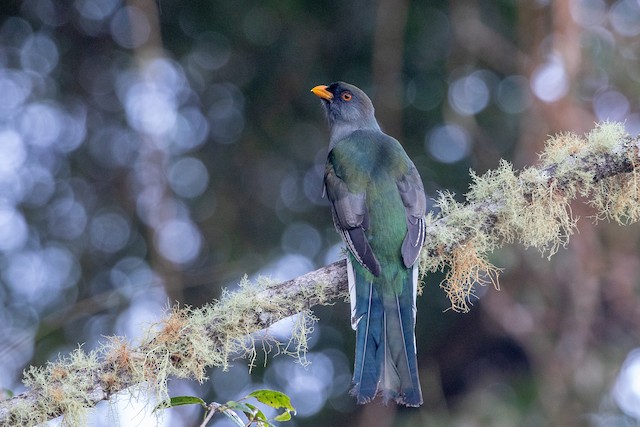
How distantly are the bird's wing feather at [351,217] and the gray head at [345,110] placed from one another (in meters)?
0.77

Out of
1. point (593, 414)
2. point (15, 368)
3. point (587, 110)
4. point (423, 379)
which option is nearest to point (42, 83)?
point (15, 368)

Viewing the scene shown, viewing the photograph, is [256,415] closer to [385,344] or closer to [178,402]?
[178,402]

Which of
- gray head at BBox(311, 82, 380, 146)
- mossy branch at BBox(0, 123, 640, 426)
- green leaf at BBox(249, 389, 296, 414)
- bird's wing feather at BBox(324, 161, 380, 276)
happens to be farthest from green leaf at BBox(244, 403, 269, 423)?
gray head at BBox(311, 82, 380, 146)

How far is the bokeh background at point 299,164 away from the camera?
6098 millimetres

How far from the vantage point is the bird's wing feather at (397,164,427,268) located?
11.9 ft

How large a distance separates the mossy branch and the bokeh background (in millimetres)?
2385

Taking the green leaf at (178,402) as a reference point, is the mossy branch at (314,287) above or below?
above

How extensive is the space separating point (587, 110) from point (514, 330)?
1709mm

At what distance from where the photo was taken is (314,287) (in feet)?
10.9

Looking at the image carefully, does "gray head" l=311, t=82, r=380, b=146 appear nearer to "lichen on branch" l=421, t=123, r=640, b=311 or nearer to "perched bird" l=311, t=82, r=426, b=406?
"perched bird" l=311, t=82, r=426, b=406

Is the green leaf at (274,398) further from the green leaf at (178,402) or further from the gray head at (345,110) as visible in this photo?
the gray head at (345,110)

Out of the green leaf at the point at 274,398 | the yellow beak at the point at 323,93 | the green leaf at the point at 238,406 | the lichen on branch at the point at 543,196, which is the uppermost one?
the yellow beak at the point at 323,93

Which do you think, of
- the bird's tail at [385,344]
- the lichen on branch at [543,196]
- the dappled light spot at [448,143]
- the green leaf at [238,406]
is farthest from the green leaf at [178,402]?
the dappled light spot at [448,143]

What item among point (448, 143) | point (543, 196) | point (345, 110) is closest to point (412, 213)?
point (543, 196)
